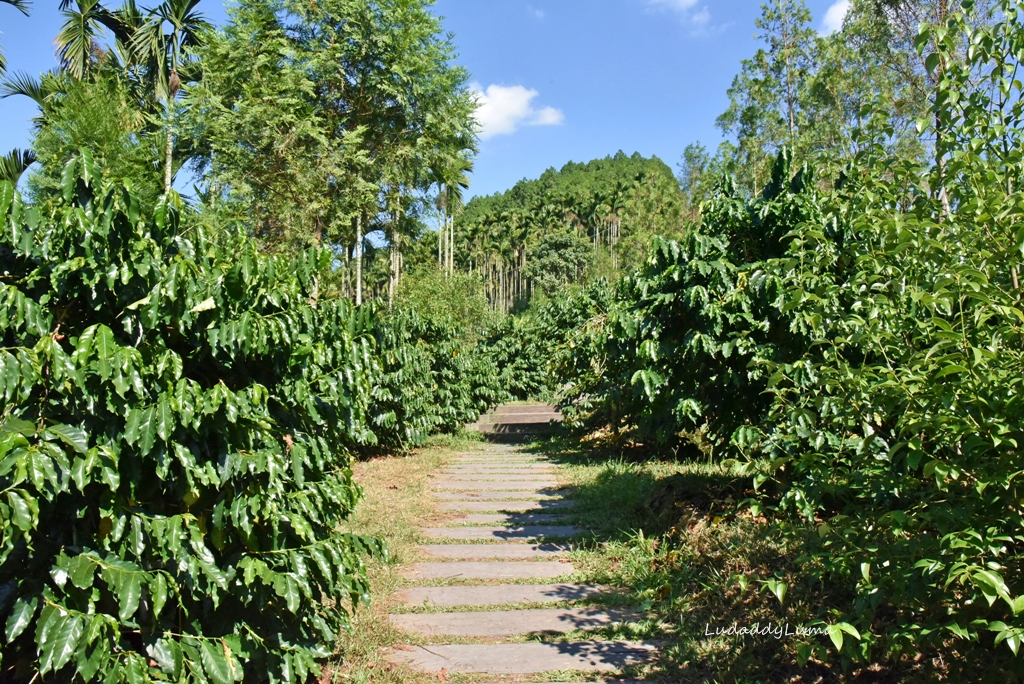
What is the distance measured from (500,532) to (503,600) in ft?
5.77

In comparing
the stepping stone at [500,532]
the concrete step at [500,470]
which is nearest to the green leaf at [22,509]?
the stepping stone at [500,532]

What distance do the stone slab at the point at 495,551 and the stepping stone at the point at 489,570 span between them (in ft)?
0.48

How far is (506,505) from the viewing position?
25.4 feet

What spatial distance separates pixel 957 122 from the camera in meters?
2.73

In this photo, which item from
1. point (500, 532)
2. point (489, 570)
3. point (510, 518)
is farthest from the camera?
point (510, 518)

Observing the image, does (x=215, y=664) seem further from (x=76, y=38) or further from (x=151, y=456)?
(x=76, y=38)

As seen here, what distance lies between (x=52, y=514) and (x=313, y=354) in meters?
1.13

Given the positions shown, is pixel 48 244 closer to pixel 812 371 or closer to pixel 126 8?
pixel 812 371

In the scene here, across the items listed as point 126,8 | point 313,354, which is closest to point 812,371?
point 313,354

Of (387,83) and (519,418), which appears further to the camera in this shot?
(387,83)

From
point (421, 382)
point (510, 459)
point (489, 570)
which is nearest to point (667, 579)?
point (489, 570)

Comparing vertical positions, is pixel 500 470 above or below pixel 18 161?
below

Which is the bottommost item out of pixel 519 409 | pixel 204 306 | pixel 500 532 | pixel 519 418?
pixel 500 532

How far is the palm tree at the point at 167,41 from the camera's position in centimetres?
1911
